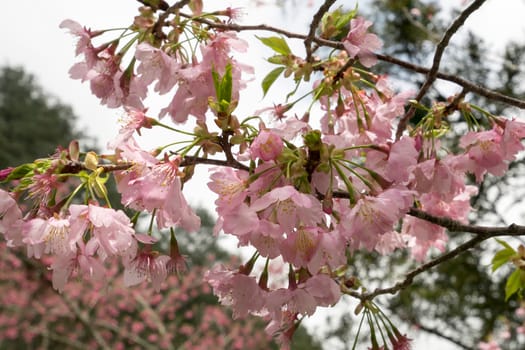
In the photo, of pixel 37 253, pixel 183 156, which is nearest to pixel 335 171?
pixel 183 156

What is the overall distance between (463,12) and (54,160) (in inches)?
33.3

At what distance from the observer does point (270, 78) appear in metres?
1.09

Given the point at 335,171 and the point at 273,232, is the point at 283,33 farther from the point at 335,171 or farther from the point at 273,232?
the point at 273,232

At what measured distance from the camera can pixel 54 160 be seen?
0.75m

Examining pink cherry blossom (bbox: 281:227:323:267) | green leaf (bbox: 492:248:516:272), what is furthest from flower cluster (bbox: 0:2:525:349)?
green leaf (bbox: 492:248:516:272)

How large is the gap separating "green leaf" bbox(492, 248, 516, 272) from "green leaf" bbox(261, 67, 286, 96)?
79cm

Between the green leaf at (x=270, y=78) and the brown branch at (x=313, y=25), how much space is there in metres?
0.07

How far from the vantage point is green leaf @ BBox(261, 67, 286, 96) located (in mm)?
1079

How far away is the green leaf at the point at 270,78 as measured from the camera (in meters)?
1.08

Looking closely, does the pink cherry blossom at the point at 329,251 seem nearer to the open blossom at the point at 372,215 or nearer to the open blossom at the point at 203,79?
the open blossom at the point at 372,215

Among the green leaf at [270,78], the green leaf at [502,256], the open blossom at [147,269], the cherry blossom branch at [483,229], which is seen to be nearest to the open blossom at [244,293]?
the open blossom at [147,269]

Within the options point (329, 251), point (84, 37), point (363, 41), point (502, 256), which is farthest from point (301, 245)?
point (502, 256)

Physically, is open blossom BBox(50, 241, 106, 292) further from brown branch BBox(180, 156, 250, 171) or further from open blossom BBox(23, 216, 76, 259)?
brown branch BBox(180, 156, 250, 171)

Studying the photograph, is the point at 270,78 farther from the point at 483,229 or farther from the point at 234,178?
the point at 483,229
